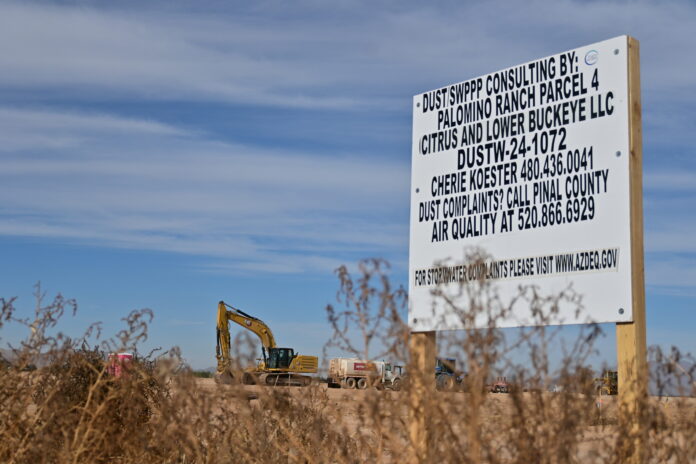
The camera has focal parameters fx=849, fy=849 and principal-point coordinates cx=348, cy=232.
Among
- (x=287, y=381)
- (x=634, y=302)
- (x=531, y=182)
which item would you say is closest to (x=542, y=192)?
(x=531, y=182)

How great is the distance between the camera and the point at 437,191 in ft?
24.5

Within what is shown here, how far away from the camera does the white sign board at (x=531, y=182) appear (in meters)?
6.12

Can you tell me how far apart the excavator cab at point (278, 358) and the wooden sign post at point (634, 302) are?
3398 centimetres

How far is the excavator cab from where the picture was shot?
39188 mm

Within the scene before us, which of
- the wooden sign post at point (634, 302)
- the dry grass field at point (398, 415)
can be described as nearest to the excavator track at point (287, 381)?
the dry grass field at point (398, 415)

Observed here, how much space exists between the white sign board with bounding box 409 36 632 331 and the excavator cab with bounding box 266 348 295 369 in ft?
106

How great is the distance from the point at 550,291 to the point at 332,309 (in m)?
1.83

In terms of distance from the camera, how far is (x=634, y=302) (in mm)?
5820

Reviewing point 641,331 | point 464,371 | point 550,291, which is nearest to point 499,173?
point 550,291

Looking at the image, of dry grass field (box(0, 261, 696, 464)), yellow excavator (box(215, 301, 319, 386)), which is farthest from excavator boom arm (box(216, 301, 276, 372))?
dry grass field (box(0, 261, 696, 464))

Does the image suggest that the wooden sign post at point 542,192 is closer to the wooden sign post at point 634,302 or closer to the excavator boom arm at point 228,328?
the wooden sign post at point 634,302

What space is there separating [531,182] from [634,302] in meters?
1.35

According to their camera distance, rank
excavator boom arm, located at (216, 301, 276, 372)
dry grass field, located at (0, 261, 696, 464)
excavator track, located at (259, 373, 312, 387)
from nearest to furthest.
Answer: dry grass field, located at (0, 261, 696, 464), excavator track, located at (259, 373, 312, 387), excavator boom arm, located at (216, 301, 276, 372)

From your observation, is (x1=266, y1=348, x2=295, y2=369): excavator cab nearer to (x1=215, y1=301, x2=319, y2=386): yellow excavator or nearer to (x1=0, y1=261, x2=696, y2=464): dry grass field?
(x1=215, y1=301, x2=319, y2=386): yellow excavator
